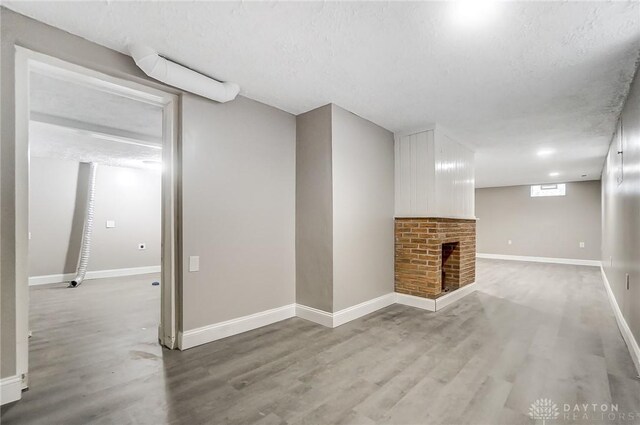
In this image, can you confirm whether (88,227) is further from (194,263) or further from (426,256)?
(426,256)

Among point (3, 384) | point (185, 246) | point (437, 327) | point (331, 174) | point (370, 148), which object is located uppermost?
point (370, 148)

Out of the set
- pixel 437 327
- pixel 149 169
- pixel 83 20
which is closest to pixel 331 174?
pixel 437 327

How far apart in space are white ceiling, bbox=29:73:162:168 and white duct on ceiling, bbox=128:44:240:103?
23.9 inches

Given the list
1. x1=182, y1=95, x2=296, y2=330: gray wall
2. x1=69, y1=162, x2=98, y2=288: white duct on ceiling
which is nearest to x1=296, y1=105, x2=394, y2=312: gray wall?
x1=182, y1=95, x2=296, y2=330: gray wall

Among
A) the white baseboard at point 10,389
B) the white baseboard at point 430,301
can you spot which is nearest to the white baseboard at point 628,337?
the white baseboard at point 430,301

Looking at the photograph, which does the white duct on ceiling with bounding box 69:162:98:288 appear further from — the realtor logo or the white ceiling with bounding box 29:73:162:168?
the realtor logo

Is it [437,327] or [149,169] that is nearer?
[437,327]

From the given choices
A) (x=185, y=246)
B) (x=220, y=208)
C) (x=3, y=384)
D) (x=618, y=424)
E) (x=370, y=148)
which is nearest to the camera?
(x=618, y=424)

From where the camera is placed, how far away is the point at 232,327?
294cm

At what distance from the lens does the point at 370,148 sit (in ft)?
12.7

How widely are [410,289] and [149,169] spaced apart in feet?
21.4

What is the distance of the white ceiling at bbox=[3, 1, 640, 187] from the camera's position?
1.82 m

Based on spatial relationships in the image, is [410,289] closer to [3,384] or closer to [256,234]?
[256,234]

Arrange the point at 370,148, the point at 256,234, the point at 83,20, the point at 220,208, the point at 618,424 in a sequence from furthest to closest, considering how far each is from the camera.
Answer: the point at 370,148 → the point at 256,234 → the point at 220,208 → the point at 83,20 → the point at 618,424
